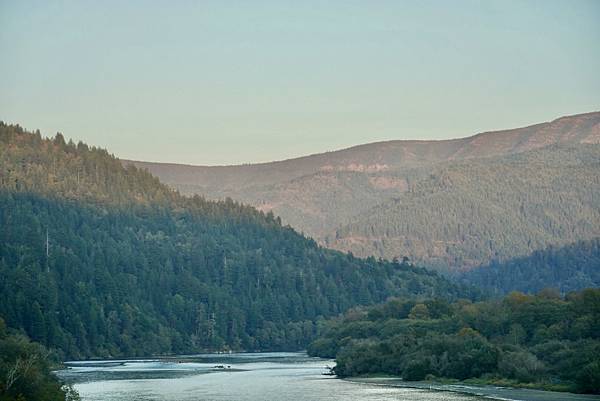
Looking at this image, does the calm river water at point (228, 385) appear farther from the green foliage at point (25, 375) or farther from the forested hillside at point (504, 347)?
the forested hillside at point (504, 347)

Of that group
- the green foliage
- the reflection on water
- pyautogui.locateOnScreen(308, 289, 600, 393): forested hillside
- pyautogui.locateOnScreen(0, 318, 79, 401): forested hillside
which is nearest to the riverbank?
pyautogui.locateOnScreen(308, 289, 600, 393): forested hillside

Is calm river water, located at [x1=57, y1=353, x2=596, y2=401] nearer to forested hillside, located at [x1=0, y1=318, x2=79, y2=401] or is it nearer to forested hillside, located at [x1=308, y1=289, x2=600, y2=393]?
forested hillside, located at [x1=0, y1=318, x2=79, y2=401]

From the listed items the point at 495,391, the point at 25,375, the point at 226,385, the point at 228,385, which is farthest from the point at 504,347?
the point at 25,375

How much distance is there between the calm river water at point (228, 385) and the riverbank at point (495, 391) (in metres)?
2.34

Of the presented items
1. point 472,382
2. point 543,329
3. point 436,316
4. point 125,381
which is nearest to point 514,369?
point 472,382

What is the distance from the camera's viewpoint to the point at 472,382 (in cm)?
13712

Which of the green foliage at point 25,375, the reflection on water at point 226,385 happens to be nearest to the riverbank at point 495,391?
the reflection on water at point 226,385

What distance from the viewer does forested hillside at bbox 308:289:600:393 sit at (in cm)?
13000

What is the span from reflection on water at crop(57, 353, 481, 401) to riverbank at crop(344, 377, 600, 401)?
2751mm

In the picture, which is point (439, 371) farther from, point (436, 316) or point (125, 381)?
point (436, 316)

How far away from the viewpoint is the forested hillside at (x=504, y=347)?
427 ft

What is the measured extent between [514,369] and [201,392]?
3251 centimetres

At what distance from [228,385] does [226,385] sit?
10.2 inches

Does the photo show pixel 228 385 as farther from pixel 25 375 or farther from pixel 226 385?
pixel 25 375
